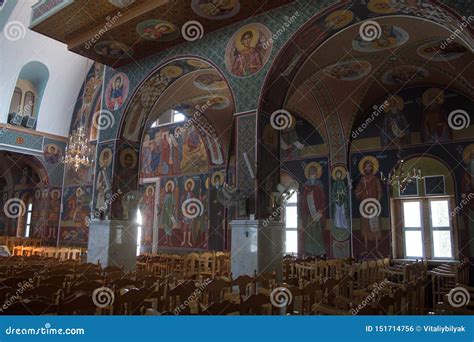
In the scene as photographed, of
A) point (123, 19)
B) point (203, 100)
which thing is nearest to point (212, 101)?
point (203, 100)

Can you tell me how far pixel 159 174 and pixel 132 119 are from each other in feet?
22.0

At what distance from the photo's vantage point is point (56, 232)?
20.2m

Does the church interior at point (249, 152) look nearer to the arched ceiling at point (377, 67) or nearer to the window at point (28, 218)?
the arched ceiling at point (377, 67)

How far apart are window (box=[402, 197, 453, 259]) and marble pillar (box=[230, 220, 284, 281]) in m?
6.21

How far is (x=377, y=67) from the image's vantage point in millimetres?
11516

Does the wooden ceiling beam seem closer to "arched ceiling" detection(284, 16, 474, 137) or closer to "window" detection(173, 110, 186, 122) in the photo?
"arched ceiling" detection(284, 16, 474, 137)

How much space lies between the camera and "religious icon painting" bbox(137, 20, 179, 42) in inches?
369

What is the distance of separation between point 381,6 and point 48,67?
16.0m

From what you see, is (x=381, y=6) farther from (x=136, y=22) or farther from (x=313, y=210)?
(x=313, y=210)

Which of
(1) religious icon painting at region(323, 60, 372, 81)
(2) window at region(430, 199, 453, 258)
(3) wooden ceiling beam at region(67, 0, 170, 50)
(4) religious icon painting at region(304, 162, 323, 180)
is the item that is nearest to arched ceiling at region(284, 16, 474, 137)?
(1) religious icon painting at region(323, 60, 372, 81)

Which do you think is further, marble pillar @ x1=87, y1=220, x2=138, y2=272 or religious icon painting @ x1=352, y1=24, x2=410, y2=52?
marble pillar @ x1=87, y1=220, x2=138, y2=272

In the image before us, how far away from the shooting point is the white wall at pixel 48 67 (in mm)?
16875

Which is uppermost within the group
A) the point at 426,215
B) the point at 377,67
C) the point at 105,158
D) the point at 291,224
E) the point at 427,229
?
the point at 377,67

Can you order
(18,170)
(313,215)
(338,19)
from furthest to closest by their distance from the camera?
1. (18,170)
2. (313,215)
3. (338,19)
